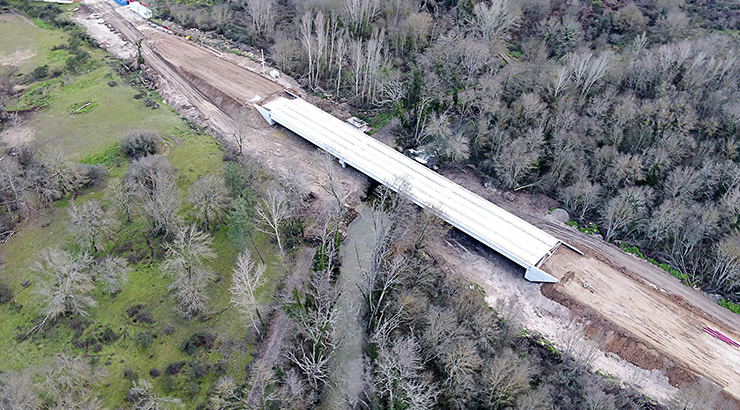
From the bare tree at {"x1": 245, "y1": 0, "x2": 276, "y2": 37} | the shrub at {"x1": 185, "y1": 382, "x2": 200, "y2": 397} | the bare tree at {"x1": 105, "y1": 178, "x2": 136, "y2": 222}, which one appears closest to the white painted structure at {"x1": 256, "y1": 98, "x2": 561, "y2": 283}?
the bare tree at {"x1": 105, "y1": 178, "x2": 136, "y2": 222}

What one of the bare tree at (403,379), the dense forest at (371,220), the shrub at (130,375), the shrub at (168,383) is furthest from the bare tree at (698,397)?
the shrub at (130,375)

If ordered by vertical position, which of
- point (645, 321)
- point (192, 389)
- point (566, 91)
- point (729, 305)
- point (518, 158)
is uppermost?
point (566, 91)

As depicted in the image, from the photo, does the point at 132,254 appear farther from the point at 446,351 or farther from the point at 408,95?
the point at 408,95

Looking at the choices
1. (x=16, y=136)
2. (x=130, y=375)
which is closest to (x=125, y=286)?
(x=130, y=375)

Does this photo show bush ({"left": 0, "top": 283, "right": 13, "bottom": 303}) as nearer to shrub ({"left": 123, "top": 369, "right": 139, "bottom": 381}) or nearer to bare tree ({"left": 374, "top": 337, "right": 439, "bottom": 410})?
shrub ({"left": 123, "top": 369, "right": 139, "bottom": 381})

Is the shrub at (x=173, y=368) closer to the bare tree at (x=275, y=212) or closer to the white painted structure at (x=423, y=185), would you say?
the bare tree at (x=275, y=212)

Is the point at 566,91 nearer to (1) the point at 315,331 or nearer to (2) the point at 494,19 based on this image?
(2) the point at 494,19
